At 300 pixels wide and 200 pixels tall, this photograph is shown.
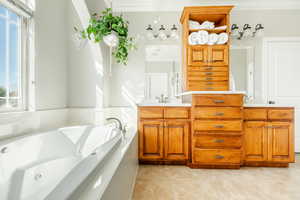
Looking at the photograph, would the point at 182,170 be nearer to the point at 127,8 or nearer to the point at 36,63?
the point at 36,63

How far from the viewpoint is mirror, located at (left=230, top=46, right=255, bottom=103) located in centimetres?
Answer: 321

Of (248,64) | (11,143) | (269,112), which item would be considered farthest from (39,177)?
(248,64)

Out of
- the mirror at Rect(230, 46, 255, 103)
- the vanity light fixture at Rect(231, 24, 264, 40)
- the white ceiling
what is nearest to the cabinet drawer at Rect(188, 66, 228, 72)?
the mirror at Rect(230, 46, 255, 103)

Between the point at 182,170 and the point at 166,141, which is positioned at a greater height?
the point at 166,141

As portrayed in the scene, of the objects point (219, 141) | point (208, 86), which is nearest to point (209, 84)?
point (208, 86)

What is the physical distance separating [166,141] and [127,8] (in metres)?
2.34

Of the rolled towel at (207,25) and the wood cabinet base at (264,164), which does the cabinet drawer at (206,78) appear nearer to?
the rolled towel at (207,25)

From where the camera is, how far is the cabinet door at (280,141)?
254cm

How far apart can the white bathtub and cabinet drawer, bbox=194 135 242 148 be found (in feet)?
4.02

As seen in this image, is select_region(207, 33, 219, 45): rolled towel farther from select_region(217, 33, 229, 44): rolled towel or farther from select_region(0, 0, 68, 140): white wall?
select_region(0, 0, 68, 140): white wall

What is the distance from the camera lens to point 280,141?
2.55 metres

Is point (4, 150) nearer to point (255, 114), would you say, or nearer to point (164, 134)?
point (164, 134)

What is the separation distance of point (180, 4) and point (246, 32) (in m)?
1.21

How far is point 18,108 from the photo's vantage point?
193 centimetres
